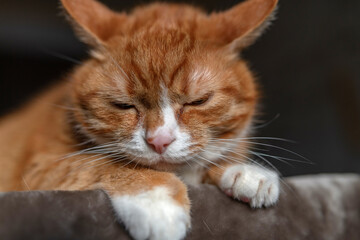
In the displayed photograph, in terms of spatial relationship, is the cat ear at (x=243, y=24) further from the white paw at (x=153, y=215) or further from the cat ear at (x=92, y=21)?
the white paw at (x=153, y=215)

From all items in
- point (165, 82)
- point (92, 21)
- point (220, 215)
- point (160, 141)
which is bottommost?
point (220, 215)

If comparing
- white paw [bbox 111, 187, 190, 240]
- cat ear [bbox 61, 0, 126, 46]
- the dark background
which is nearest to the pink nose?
white paw [bbox 111, 187, 190, 240]

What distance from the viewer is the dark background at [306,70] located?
101 inches

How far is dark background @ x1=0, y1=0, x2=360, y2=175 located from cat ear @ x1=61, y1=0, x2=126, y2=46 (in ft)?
3.55

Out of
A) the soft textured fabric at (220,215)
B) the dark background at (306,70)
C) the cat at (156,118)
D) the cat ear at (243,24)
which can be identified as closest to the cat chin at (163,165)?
the cat at (156,118)

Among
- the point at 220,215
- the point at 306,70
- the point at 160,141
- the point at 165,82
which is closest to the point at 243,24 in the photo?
the point at 165,82

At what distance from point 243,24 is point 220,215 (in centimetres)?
61

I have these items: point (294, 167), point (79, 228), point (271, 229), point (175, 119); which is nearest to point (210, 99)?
point (175, 119)

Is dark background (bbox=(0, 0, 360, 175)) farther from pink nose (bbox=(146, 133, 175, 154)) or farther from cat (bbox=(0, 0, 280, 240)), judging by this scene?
pink nose (bbox=(146, 133, 175, 154))

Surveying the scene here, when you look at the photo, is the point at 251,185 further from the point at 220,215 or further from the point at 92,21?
the point at 92,21

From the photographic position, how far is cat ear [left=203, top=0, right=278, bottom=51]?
1.32 m

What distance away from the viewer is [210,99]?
1258mm

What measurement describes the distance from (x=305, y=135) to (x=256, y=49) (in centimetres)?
74

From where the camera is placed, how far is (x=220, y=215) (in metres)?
1.16
